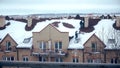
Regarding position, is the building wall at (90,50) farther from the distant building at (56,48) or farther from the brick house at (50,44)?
the brick house at (50,44)

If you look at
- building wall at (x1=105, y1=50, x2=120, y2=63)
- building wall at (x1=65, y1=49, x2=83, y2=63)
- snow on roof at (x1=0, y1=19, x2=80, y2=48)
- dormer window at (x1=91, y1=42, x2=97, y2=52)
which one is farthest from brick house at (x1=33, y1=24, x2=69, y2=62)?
building wall at (x1=105, y1=50, x2=120, y2=63)

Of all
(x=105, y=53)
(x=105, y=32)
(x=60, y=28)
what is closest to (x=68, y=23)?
(x=60, y=28)

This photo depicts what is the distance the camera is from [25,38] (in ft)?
42.4

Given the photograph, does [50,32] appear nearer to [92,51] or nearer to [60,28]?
[60,28]

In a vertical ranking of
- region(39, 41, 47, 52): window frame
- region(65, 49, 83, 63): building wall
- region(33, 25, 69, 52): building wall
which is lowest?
region(65, 49, 83, 63): building wall

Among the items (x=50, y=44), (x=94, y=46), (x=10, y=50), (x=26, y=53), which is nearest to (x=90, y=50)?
(x=94, y=46)

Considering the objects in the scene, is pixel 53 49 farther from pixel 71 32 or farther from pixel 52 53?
pixel 71 32

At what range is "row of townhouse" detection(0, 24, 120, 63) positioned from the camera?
11.6m

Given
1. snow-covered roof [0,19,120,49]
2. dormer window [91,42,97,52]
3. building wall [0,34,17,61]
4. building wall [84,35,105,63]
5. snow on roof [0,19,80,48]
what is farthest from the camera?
snow on roof [0,19,80,48]

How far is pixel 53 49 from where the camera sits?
12.1 meters

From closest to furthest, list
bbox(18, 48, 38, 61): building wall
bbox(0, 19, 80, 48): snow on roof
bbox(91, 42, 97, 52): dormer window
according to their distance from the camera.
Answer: bbox(91, 42, 97, 52): dormer window < bbox(18, 48, 38, 61): building wall < bbox(0, 19, 80, 48): snow on roof

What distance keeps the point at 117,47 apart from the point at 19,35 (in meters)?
4.96

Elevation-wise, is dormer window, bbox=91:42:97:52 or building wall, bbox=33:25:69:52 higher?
building wall, bbox=33:25:69:52

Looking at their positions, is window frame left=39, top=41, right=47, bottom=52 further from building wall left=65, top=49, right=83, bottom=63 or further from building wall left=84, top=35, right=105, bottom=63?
building wall left=84, top=35, right=105, bottom=63
